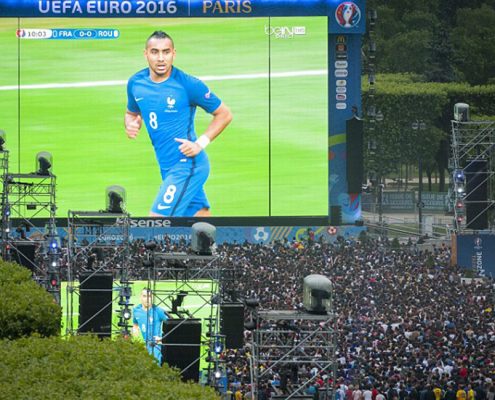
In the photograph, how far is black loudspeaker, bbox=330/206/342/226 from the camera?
55.8m

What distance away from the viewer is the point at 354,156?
56.1 metres

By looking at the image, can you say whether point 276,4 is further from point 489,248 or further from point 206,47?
point 489,248

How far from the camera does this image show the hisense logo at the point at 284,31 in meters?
55.6

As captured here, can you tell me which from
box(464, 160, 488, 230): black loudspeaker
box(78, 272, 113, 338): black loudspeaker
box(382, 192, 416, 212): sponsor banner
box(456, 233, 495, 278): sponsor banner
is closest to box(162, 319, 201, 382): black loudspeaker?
box(78, 272, 113, 338): black loudspeaker

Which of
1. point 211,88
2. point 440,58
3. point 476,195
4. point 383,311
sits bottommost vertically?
point 383,311

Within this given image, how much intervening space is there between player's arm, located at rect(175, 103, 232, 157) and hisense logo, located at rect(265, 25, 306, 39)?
317 centimetres

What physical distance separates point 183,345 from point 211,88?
28.7 m

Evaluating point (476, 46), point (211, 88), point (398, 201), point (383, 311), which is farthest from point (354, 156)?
point (476, 46)

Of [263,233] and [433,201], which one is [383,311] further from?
[433,201]

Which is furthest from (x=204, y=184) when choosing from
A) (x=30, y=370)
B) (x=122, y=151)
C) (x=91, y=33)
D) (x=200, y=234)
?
(x=30, y=370)

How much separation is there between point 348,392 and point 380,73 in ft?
212

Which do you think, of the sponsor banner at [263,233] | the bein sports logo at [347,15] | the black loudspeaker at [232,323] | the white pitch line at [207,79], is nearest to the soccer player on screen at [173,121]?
the white pitch line at [207,79]

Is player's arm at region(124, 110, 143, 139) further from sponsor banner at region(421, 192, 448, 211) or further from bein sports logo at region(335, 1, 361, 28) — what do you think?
sponsor banner at region(421, 192, 448, 211)

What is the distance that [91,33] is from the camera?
5609 centimetres
